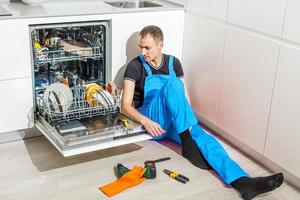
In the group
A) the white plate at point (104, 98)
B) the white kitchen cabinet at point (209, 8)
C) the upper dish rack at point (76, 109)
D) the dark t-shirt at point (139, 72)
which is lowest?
the upper dish rack at point (76, 109)

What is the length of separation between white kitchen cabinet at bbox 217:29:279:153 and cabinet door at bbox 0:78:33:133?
4.04 ft

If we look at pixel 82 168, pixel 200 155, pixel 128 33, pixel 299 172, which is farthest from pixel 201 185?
pixel 128 33

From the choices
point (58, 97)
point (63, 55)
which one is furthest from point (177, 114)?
point (63, 55)

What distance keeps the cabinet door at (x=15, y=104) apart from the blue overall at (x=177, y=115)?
702 millimetres

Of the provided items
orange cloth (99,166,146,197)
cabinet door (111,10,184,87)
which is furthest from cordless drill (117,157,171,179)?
cabinet door (111,10,184,87)

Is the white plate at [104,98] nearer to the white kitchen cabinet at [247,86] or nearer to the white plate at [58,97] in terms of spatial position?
the white plate at [58,97]

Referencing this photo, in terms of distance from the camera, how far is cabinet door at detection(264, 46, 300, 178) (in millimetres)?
2242

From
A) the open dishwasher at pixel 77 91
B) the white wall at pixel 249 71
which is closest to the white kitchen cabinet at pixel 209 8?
the white wall at pixel 249 71

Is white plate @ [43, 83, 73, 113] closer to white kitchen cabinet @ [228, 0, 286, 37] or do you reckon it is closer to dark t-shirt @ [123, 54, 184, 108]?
dark t-shirt @ [123, 54, 184, 108]

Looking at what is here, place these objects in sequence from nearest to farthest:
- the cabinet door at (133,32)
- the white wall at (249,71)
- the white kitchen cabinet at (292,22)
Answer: the white kitchen cabinet at (292,22) < the white wall at (249,71) < the cabinet door at (133,32)

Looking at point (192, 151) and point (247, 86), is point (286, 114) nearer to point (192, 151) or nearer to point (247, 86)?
point (247, 86)

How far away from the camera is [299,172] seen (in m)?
2.31

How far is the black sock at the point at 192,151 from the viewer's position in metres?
2.51

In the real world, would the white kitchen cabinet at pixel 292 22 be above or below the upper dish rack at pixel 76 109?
above
